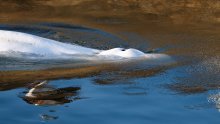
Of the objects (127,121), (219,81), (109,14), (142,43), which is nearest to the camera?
(127,121)

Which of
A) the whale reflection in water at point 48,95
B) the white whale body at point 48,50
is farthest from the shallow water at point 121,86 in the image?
the white whale body at point 48,50

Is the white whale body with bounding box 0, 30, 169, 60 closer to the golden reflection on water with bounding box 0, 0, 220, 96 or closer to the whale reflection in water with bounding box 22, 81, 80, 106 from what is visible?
the golden reflection on water with bounding box 0, 0, 220, 96

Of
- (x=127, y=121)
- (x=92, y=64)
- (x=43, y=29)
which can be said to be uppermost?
(x=43, y=29)

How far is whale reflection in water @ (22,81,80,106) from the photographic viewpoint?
5.01m

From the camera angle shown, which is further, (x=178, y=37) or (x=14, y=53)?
(x=178, y=37)

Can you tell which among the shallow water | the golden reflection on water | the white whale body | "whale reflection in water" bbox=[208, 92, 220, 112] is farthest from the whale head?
"whale reflection in water" bbox=[208, 92, 220, 112]

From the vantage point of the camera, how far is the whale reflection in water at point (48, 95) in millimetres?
5008

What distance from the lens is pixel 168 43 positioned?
290 inches

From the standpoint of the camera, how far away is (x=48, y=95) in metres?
5.15

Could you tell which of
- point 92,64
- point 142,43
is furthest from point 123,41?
point 92,64

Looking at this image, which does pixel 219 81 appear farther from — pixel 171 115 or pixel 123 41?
pixel 123 41

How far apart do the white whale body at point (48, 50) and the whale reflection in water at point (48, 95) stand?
1.12 m

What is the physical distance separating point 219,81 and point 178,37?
2040 millimetres

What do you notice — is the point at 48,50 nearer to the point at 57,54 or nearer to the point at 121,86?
the point at 57,54
